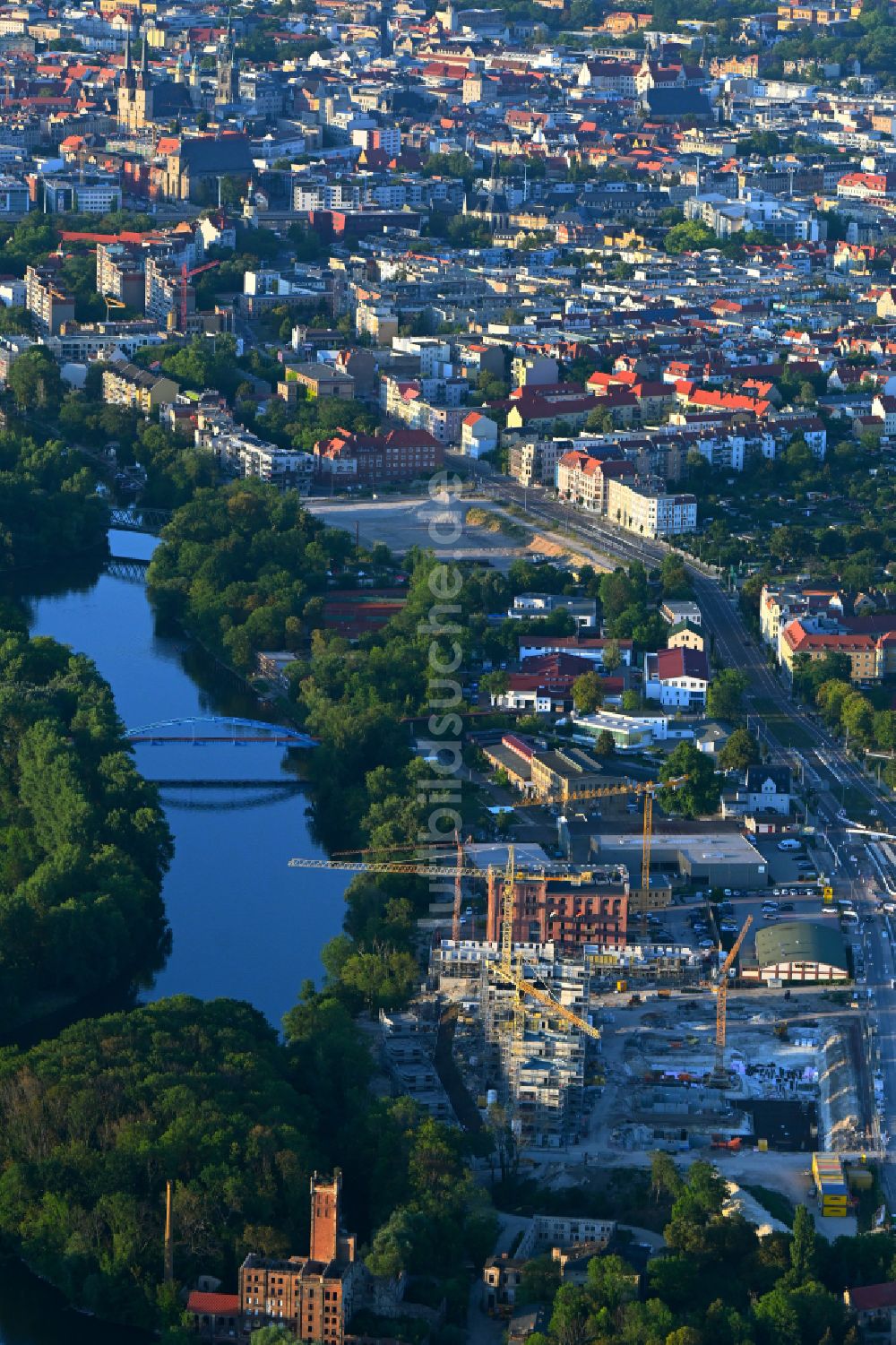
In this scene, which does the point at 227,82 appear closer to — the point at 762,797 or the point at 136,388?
the point at 136,388

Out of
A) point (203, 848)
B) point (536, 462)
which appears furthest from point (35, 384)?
point (203, 848)

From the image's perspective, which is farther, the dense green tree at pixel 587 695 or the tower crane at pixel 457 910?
the dense green tree at pixel 587 695

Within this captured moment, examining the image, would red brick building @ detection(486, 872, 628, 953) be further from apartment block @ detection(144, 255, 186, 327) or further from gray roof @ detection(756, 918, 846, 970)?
apartment block @ detection(144, 255, 186, 327)

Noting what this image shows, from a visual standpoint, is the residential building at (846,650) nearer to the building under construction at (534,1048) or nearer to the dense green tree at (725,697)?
the dense green tree at (725,697)

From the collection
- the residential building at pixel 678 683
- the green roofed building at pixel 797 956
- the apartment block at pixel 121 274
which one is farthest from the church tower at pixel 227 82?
the green roofed building at pixel 797 956

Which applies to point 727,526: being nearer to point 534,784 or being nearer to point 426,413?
point 426,413
